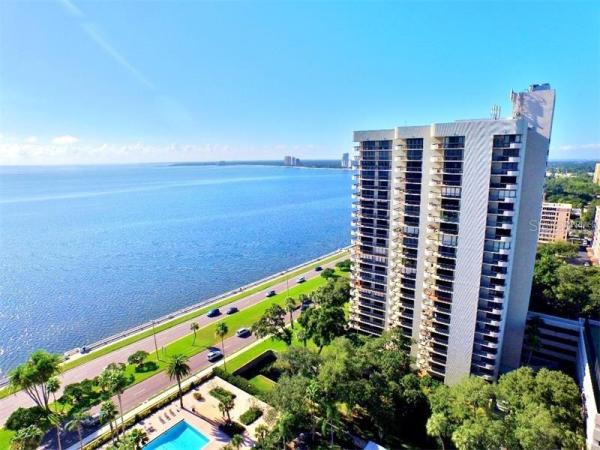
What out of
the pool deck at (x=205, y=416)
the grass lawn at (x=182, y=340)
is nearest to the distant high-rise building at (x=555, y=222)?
the grass lawn at (x=182, y=340)

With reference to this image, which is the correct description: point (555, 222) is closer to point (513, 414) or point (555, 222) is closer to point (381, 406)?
point (513, 414)

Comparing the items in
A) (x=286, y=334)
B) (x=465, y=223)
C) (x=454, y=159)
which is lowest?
(x=286, y=334)

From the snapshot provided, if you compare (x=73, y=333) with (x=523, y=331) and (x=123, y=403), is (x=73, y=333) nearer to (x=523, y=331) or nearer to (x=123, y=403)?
(x=123, y=403)

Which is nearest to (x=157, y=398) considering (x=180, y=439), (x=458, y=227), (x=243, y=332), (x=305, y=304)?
(x=180, y=439)

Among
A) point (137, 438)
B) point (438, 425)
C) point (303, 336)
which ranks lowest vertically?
point (303, 336)

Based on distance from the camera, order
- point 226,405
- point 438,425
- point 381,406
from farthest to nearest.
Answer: point 226,405 → point 381,406 → point 438,425

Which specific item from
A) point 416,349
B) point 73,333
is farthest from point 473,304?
point 73,333
